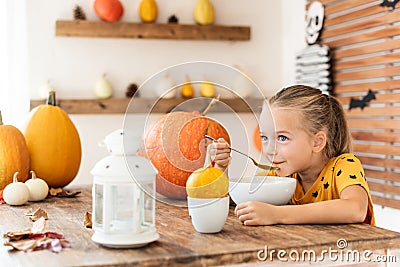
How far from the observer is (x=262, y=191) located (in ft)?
4.88

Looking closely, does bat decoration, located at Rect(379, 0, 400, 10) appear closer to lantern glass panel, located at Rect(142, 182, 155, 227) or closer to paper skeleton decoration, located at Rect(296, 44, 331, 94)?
paper skeleton decoration, located at Rect(296, 44, 331, 94)

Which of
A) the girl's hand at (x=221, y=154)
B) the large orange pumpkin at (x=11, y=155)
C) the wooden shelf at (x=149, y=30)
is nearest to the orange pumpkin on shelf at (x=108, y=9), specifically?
the wooden shelf at (x=149, y=30)

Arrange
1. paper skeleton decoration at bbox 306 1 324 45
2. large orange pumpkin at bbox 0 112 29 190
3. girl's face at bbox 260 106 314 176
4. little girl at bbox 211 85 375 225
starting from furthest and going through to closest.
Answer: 1. paper skeleton decoration at bbox 306 1 324 45
2. large orange pumpkin at bbox 0 112 29 190
3. girl's face at bbox 260 106 314 176
4. little girl at bbox 211 85 375 225

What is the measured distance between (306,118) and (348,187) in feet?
0.97

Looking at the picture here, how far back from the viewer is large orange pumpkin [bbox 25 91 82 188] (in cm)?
204

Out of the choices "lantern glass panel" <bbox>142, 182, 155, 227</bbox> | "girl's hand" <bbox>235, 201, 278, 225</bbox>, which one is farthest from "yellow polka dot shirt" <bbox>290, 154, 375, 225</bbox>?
"lantern glass panel" <bbox>142, 182, 155, 227</bbox>

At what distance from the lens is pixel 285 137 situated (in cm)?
174

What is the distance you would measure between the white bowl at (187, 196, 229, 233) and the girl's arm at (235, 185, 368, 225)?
0.11 m

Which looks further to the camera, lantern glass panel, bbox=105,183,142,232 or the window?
the window

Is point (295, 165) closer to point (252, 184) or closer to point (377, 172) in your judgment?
point (252, 184)

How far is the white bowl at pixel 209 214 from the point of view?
1.24 meters

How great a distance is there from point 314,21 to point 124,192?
2787 mm

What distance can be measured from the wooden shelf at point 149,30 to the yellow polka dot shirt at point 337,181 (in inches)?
87.7

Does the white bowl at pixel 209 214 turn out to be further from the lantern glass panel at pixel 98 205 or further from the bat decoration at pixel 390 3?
the bat decoration at pixel 390 3
